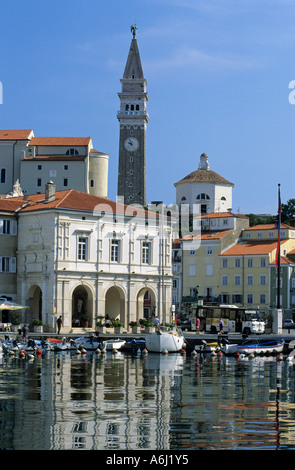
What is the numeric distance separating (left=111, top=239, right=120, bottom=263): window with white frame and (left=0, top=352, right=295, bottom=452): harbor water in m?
23.6

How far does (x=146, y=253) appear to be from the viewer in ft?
253

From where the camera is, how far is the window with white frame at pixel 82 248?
71938 millimetres

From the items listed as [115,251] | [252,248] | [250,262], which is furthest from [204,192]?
[115,251]

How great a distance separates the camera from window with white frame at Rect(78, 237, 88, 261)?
7194cm

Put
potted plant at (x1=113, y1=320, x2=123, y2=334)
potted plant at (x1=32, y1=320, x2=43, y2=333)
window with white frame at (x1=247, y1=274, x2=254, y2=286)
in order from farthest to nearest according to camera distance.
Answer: window with white frame at (x1=247, y1=274, x2=254, y2=286), potted plant at (x1=113, y1=320, x2=123, y2=334), potted plant at (x1=32, y1=320, x2=43, y2=333)

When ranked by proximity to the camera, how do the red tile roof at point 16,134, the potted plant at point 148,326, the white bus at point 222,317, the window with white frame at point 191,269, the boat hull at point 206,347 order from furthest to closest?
the red tile roof at point 16,134 → the window with white frame at point 191,269 → the white bus at point 222,317 → the potted plant at point 148,326 → the boat hull at point 206,347

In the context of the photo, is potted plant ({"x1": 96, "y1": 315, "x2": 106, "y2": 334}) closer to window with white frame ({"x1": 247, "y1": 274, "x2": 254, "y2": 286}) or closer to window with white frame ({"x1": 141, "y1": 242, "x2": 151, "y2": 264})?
window with white frame ({"x1": 141, "y1": 242, "x2": 151, "y2": 264})

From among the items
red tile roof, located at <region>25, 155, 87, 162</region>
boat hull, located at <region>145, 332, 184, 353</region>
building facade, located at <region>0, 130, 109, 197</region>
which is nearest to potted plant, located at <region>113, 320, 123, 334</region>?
boat hull, located at <region>145, 332, 184, 353</region>

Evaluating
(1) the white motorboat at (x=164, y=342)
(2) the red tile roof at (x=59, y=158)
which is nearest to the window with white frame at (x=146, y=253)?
(1) the white motorboat at (x=164, y=342)

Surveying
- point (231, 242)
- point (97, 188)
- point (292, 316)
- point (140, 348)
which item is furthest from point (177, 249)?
point (140, 348)

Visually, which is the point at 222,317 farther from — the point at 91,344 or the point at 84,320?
the point at 91,344

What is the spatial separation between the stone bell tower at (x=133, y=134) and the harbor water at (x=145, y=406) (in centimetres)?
10880

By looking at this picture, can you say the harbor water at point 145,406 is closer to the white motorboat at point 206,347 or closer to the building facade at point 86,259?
the white motorboat at point 206,347

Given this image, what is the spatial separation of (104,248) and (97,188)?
177 feet
